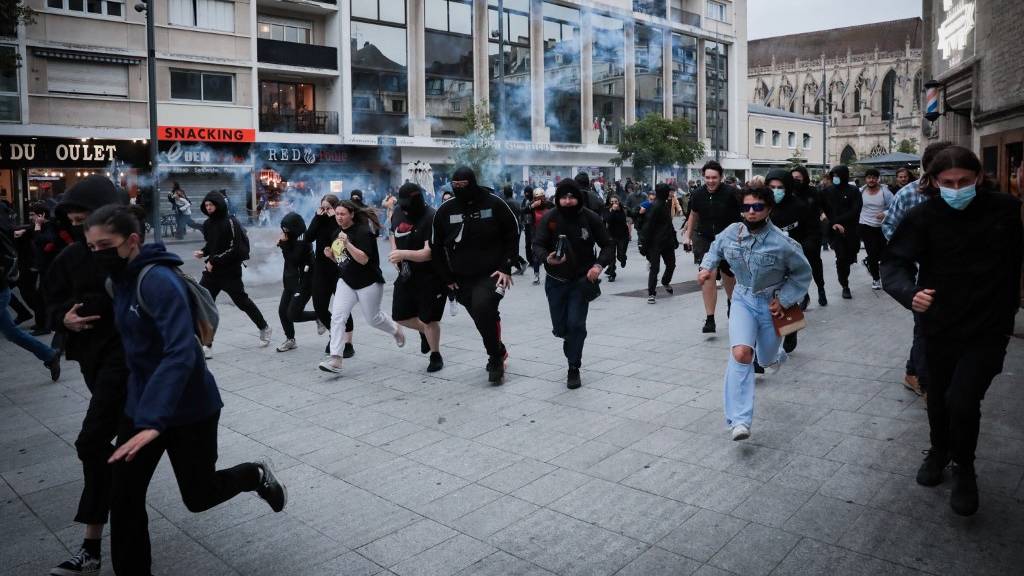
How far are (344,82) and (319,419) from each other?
31025mm

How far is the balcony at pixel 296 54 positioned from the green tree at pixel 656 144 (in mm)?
15133

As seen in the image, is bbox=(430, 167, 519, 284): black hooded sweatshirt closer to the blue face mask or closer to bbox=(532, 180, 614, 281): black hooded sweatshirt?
bbox=(532, 180, 614, 281): black hooded sweatshirt

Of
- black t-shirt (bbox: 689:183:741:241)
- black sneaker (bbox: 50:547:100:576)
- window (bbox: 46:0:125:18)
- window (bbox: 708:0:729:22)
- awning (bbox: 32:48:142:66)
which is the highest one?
window (bbox: 708:0:729:22)

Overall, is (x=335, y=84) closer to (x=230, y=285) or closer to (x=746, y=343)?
(x=230, y=285)

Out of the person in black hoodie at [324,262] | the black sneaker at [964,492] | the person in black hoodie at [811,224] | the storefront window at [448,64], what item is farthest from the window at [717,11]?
the black sneaker at [964,492]

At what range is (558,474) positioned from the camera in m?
4.54

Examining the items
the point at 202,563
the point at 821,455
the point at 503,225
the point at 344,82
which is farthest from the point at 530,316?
the point at 344,82

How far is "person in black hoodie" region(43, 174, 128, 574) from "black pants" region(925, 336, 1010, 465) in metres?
3.81

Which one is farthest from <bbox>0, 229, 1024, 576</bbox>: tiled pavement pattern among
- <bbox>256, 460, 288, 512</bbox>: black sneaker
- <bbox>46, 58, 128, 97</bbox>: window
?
<bbox>46, 58, 128, 97</bbox>: window

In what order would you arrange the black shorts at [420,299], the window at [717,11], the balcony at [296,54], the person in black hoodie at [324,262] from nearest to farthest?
the black shorts at [420,299] < the person in black hoodie at [324,262] < the balcony at [296,54] < the window at [717,11]

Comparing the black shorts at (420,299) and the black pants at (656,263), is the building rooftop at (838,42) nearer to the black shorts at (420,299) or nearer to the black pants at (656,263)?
the black pants at (656,263)

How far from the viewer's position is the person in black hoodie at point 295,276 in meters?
8.25

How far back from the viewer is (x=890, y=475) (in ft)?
14.4

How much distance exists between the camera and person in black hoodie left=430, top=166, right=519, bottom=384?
6750mm
